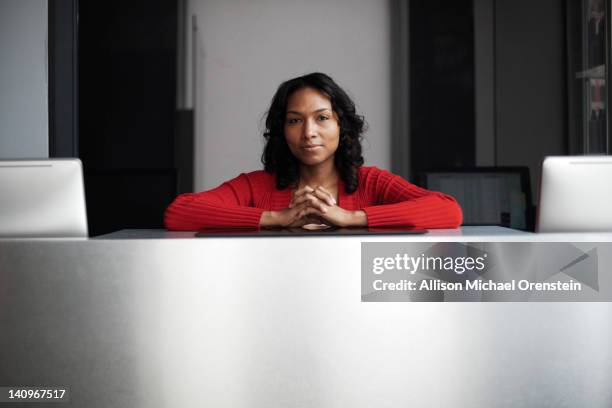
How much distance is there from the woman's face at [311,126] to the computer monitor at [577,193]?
112cm

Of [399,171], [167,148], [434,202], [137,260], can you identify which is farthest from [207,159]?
[137,260]

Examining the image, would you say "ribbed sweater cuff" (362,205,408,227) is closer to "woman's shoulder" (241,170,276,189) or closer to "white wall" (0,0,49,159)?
"woman's shoulder" (241,170,276,189)

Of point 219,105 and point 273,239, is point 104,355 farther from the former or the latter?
point 219,105

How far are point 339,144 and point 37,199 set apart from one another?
1441mm

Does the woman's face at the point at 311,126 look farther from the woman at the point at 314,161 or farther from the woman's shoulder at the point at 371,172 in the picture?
the woman's shoulder at the point at 371,172

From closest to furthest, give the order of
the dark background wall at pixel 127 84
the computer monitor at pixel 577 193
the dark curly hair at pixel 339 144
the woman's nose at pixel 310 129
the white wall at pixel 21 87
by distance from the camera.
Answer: the computer monitor at pixel 577 193 < the woman's nose at pixel 310 129 < the dark curly hair at pixel 339 144 < the white wall at pixel 21 87 < the dark background wall at pixel 127 84

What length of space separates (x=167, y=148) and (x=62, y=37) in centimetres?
133

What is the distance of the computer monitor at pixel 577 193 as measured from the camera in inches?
41.4

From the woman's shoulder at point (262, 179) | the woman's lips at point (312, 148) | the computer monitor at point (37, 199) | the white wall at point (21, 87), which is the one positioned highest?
the white wall at point (21, 87)

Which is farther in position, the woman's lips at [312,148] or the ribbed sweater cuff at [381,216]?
the woman's lips at [312,148]

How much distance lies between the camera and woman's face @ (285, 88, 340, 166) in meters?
2.09

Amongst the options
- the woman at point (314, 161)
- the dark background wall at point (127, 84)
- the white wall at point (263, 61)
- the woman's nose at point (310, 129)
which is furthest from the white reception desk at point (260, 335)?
the white wall at point (263, 61)

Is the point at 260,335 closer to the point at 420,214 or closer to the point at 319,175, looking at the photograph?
the point at 420,214

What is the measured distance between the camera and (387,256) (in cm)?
98
